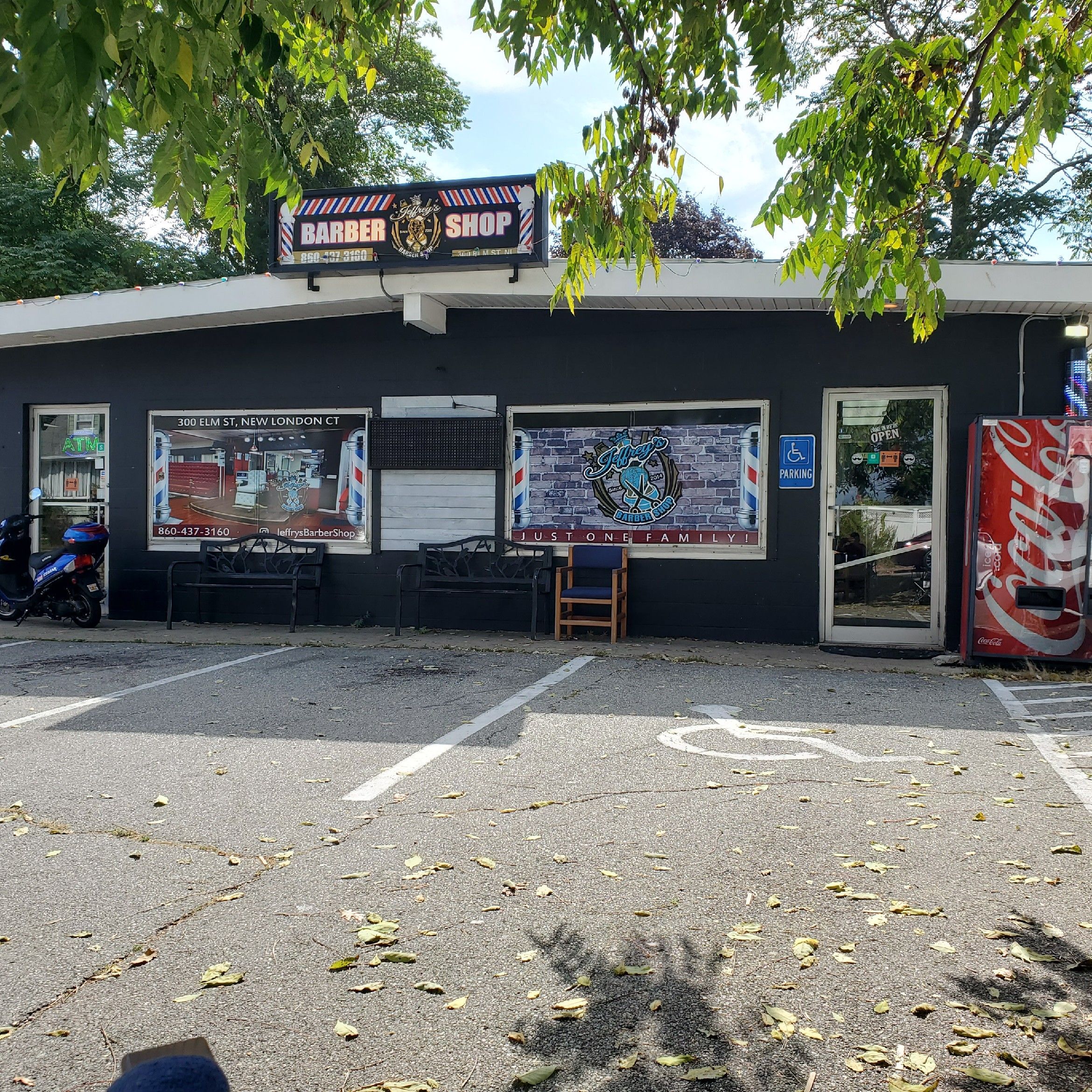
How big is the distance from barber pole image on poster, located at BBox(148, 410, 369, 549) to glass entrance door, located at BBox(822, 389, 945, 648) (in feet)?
15.5

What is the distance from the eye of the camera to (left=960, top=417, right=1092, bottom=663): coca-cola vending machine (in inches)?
321

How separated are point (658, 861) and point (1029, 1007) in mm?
1355

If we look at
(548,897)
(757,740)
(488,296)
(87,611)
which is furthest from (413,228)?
(548,897)

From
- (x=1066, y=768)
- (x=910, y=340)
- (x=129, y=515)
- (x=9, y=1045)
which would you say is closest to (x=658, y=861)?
(x=9, y=1045)

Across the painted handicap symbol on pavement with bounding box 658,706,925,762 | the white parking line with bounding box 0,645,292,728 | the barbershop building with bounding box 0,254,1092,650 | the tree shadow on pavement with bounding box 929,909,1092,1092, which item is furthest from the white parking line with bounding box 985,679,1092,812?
the white parking line with bounding box 0,645,292,728

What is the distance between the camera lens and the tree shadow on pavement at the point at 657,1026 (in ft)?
7.86

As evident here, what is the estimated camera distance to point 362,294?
10094mm

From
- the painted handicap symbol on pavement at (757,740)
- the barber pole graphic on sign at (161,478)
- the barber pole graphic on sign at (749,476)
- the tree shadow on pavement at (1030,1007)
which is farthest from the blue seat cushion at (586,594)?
the tree shadow on pavement at (1030,1007)

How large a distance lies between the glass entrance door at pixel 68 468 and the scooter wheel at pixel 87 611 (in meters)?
1.07

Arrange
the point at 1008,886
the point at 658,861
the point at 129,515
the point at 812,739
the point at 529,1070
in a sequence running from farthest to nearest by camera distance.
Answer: the point at 129,515
the point at 812,739
the point at 658,861
the point at 1008,886
the point at 529,1070

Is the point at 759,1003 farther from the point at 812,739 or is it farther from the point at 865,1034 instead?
the point at 812,739

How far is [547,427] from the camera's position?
10383 mm

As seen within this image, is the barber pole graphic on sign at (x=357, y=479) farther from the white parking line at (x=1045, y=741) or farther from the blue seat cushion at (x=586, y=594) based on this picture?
the white parking line at (x=1045, y=741)

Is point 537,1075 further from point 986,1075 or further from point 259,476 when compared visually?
point 259,476
